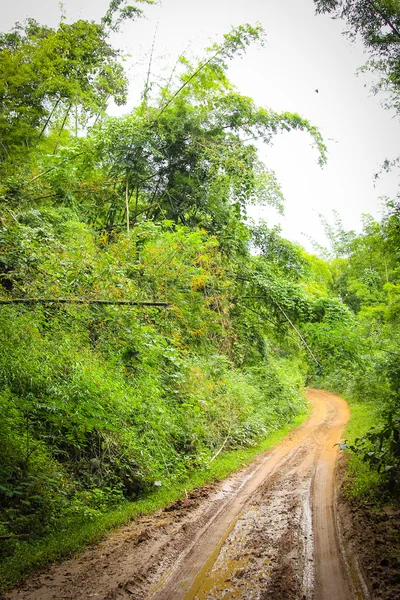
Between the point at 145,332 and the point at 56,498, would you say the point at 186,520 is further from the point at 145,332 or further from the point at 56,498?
the point at 145,332

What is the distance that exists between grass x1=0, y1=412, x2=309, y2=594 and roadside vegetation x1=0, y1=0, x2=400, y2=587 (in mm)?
28

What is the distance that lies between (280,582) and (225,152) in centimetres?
1288

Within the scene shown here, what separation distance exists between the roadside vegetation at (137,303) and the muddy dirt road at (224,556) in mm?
455

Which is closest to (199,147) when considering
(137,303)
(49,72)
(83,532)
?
(49,72)

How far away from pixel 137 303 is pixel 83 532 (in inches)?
160

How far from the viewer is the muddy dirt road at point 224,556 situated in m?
3.47

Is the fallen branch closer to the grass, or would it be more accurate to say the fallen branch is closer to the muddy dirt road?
the grass

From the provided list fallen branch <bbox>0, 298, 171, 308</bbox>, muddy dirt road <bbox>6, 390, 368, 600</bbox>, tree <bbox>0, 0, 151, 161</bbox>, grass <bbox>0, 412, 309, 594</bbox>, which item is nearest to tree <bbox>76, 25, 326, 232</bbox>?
tree <bbox>0, 0, 151, 161</bbox>

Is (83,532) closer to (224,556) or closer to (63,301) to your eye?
(224,556)

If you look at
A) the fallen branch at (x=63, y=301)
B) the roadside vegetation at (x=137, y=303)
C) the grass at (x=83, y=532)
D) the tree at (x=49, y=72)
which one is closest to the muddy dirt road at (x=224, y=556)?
the grass at (x=83, y=532)

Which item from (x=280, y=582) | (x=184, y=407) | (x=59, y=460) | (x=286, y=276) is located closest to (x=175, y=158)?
(x=286, y=276)

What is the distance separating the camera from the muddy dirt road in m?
3.47

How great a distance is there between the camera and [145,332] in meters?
8.41

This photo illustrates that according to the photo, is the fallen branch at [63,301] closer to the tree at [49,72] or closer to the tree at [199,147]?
the tree at [199,147]
